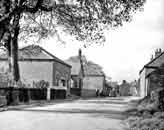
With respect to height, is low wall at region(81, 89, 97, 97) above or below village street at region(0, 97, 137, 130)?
below

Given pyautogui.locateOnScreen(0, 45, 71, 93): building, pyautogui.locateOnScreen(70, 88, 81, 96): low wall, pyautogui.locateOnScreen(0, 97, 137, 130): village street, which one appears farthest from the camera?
pyautogui.locateOnScreen(70, 88, 81, 96): low wall

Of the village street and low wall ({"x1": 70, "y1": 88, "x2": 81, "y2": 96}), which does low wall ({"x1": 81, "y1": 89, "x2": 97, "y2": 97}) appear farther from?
the village street

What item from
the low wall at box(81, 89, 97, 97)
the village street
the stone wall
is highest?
the stone wall

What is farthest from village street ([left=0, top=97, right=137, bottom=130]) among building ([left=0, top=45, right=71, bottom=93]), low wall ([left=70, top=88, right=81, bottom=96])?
low wall ([left=70, top=88, right=81, bottom=96])

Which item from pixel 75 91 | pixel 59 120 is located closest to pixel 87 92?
pixel 75 91

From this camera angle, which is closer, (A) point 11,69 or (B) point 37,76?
(A) point 11,69

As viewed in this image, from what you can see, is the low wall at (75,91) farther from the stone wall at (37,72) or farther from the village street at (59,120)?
the village street at (59,120)

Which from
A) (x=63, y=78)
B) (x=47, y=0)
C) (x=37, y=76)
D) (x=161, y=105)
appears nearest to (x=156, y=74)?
(x=161, y=105)

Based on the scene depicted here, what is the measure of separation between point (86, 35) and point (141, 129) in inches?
440

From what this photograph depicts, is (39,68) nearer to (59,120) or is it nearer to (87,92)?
(87,92)

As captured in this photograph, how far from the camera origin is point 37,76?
41.0 metres

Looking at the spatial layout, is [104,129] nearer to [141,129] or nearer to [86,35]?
[141,129]

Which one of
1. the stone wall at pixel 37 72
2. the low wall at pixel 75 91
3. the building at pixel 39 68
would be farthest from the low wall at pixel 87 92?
the stone wall at pixel 37 72

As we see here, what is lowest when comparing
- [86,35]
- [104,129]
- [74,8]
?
[104,129]
